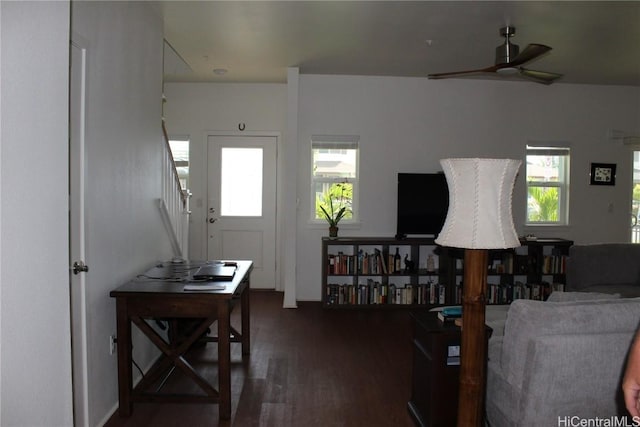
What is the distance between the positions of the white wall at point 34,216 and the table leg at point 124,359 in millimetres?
1167

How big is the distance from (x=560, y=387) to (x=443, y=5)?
2.74 m

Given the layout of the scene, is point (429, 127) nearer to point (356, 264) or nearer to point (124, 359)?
point (356, 264)

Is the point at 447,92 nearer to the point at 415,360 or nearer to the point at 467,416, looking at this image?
A: the point at 415,360

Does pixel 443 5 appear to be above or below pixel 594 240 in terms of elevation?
above

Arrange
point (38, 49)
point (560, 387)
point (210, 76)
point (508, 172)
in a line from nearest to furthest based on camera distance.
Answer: point (38, 49)
point (508, 172)
point (560, 387)
point (210, 76)

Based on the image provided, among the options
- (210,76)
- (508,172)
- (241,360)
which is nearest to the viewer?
(508,172)

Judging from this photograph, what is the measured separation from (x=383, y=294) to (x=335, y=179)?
155 centimetres

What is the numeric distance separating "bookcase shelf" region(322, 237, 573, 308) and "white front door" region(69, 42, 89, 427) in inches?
129

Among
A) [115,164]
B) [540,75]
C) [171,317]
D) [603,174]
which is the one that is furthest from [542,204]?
[115,164]

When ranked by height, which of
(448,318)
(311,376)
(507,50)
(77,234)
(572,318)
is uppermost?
(507,50)

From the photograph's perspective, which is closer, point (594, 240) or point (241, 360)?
point (241, 360)

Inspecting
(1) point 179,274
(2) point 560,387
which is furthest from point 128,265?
(2) point 560,387

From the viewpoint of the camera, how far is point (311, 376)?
3529mm

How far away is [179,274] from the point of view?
3.28 metres
